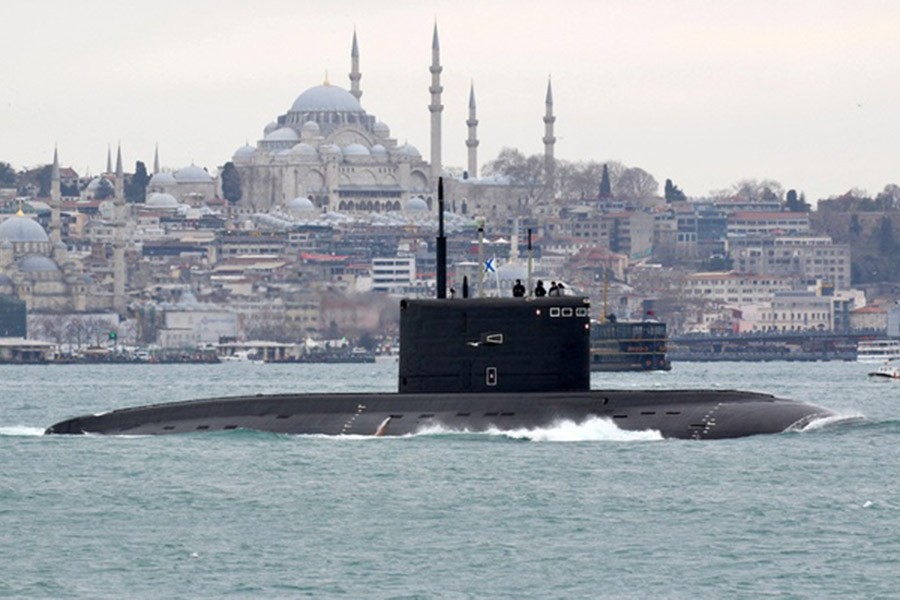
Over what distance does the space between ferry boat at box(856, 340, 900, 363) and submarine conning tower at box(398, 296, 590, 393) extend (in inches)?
4199

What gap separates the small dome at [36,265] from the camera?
191625 mm

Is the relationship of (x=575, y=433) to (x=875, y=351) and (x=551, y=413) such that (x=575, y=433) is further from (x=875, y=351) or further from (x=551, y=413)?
(x=875, y=351)

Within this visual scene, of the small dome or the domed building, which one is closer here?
the domed building

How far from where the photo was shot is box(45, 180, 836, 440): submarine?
33.6 m

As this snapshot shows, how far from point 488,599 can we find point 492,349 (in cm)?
1171

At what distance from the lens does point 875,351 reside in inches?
5605

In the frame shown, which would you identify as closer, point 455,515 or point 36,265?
point 455,515

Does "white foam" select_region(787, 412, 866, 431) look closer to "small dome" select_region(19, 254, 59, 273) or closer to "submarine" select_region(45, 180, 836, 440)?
"submarine" select_region(45, 180, 836, 440)

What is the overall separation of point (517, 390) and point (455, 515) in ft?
21.6

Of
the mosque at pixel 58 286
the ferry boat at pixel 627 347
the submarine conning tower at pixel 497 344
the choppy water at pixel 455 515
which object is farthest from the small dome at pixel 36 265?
the submarine conning tower at pixel 497 344

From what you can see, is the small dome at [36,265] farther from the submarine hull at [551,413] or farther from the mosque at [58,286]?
the submarine hull at [551,413]

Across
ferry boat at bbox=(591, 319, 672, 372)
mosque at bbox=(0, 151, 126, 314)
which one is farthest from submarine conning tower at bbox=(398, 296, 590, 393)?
mosque at bbox=(0, 151, 126, 314)

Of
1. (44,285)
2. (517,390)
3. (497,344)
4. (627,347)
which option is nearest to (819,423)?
(517,390)

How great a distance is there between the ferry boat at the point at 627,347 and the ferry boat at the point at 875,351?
1185 inches
